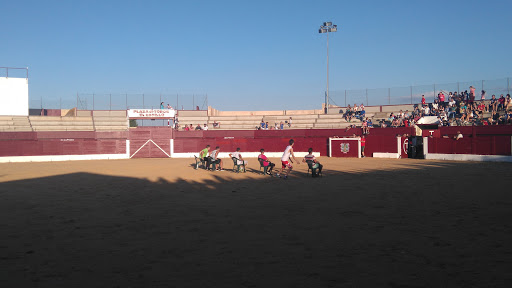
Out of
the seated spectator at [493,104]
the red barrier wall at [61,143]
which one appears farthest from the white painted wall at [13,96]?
the seated spectator at [493,104]

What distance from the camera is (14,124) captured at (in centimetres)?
3516

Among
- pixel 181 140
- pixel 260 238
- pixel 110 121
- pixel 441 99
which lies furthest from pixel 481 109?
pixel 110 121

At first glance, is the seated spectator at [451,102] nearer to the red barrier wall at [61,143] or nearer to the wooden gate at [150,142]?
the wooden gate at [150,142]

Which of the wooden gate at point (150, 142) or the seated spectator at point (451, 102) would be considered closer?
the seated spectator at point (451, 102)

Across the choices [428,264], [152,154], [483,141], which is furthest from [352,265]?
[152,154]

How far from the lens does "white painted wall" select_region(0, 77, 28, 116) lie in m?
37.6

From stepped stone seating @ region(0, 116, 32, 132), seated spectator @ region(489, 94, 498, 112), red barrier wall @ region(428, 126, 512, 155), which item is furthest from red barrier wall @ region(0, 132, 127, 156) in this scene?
seated spectator @ region(489, 94, 498, 112)

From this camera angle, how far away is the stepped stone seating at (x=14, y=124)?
34250 mm

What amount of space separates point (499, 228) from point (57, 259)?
707 cm

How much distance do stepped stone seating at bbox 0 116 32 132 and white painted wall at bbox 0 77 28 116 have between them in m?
1.72

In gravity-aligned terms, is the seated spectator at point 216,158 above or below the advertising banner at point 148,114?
below

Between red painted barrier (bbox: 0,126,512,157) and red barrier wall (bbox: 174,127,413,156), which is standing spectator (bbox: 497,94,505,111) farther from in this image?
red barrier wall (bbox: 174,127,413,156)

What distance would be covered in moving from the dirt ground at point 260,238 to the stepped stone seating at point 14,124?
25.9 meters

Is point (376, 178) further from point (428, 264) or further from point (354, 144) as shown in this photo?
point (354, 144)
